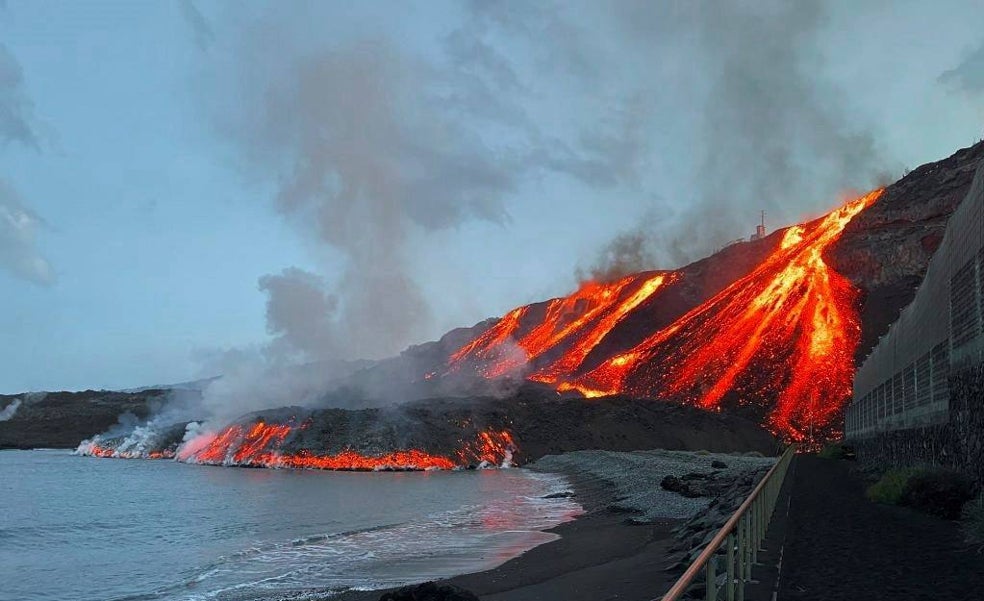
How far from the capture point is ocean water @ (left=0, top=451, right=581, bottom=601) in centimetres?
2205

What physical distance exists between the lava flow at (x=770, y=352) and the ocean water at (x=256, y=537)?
240ft

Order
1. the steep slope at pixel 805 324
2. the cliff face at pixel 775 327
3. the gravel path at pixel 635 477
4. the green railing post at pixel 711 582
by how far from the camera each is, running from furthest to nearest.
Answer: the cliff face at pixel 775 327 → the steep slope at pixel 805 324 → the gravel path at pixel 635 477 → the green railing post at pixel 711 582

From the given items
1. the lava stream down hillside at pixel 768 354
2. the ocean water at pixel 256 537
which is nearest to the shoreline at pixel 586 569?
the ocean water at pixel 256 537

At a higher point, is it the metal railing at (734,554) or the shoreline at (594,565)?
the metal railing at (734,554)

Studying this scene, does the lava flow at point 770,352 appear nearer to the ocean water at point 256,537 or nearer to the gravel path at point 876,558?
the ocean water at point 256,537

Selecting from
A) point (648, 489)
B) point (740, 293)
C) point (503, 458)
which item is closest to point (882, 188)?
point (740, 293)

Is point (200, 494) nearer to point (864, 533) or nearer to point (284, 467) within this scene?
point (284, 467)

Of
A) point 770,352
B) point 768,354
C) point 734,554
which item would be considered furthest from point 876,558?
point 770,352

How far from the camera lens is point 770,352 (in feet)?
454

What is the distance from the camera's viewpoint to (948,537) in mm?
14242

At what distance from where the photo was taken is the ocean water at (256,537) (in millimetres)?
22047

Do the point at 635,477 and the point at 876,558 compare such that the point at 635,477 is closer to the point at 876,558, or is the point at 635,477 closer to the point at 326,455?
the point at 876,558

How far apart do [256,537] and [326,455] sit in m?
66.4

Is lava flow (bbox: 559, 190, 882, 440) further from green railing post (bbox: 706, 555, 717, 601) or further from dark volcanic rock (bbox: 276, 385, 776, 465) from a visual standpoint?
green railing post (bbox: 706, 555, 717, 601)
